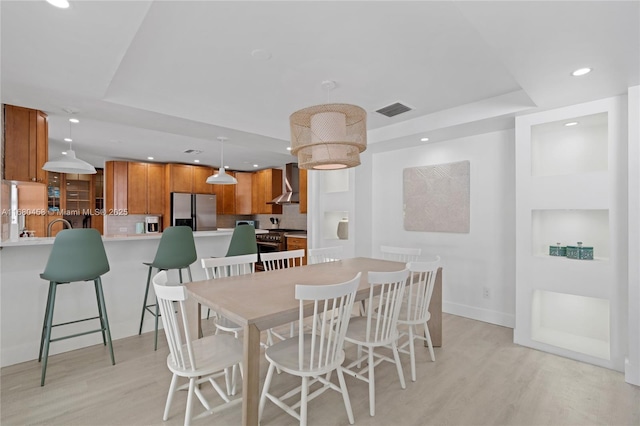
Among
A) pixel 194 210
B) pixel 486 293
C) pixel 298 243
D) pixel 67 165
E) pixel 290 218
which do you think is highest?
pixel 67 165

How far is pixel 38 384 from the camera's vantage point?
A: 219 centimetres

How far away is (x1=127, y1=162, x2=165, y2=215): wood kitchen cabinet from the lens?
582cm

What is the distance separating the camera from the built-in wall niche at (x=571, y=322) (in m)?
2.69

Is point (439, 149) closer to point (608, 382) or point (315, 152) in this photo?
point (315, 152)

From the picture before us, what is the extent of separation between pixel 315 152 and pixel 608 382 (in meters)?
2.74

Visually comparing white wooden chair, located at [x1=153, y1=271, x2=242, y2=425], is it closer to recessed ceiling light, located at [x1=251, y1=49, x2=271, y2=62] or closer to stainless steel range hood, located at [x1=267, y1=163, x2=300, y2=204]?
recessed ceiling light, located at [x1=251, y1=49, x2=271, y2=62]

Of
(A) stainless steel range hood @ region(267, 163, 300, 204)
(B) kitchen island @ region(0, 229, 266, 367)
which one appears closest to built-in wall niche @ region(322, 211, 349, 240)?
(A) stainless steel range hood @ region(267, 163, 300, 204)

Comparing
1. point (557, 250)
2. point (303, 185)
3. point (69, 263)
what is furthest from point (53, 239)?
point (557, 250)

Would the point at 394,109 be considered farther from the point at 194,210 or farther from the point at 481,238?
the point at 194,210

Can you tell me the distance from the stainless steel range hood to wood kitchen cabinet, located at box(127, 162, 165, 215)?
237 centimetres

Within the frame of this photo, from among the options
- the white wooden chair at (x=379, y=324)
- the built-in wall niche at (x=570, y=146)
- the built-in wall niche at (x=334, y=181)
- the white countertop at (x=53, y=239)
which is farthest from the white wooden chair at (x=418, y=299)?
the built-in wall niche at (x=334, y=181)

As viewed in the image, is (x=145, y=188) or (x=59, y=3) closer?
(x=59, y=3)

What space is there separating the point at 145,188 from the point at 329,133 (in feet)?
17.3

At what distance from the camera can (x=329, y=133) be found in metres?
2.05
